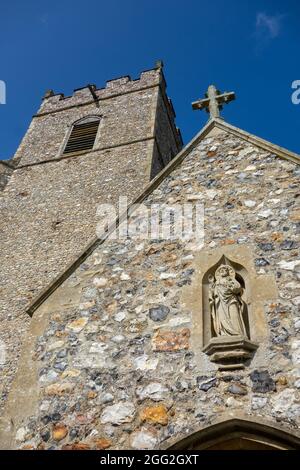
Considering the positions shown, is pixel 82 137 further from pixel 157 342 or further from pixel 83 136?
pixel 157 342

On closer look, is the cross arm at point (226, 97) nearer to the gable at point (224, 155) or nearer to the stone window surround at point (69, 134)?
the gable at point (224, 155)

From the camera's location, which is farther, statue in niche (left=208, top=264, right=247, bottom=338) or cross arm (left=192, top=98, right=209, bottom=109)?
cross arm (left=192, top=98, right=209, bottom=109)

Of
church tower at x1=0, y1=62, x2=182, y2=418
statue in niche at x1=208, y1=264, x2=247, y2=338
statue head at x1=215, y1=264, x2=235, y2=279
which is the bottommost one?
statue in niche at x1=208, y1=264, x2=247, y2=338

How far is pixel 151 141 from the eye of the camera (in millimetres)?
13570

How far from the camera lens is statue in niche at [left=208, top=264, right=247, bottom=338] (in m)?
4.06

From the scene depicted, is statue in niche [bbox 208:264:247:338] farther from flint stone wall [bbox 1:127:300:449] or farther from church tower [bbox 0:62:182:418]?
church tower [bbox 0:62:182:418]

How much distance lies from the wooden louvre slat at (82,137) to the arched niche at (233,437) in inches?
486

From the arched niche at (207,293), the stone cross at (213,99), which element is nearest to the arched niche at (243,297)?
the arched niche at (207,293)

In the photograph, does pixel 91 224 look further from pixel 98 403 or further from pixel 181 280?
pixel 98 403

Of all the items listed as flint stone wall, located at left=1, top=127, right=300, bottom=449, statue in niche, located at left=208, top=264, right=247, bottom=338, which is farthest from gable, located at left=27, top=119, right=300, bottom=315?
statue in niche, located at left=208, top=264, right=247, bottom=338

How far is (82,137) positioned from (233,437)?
43.3 ft

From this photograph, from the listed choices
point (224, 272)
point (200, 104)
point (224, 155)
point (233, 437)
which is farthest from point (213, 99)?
point (233, 437)

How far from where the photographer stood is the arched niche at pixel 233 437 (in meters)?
3.43
